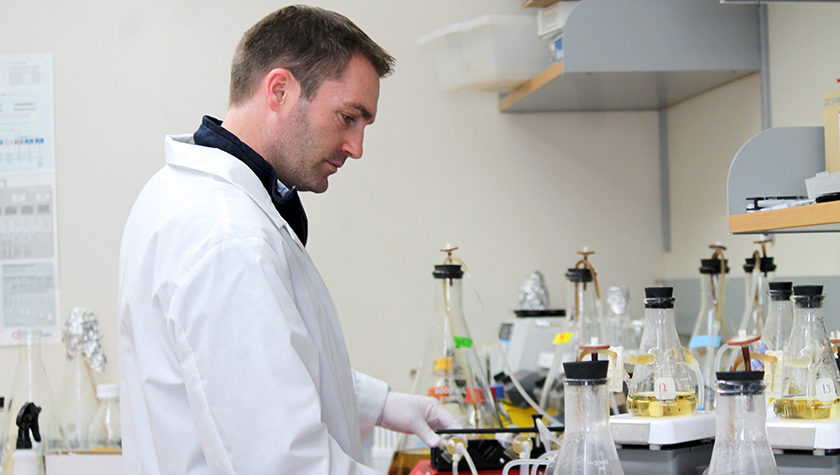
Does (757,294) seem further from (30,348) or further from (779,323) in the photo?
(30,348)

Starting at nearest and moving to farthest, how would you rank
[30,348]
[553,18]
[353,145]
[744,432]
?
[744,432], [353,145], [553,18], [30,348]

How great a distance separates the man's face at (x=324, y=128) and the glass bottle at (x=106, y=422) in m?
1.20

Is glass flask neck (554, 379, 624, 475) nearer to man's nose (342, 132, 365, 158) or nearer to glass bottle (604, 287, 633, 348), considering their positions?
man's nose (342, 132, 365, 158)

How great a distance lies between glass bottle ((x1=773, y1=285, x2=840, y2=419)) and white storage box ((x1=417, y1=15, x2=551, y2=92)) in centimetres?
131

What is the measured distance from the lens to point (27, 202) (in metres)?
2.62

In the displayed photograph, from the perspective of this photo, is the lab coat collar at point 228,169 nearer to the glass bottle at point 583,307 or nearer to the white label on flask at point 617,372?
the white label on flask at point 617,372

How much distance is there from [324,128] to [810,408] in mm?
773

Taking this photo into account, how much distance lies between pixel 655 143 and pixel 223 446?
76.9 inches

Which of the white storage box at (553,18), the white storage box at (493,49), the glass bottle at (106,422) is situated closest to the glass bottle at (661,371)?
the white storage box at (553,18)

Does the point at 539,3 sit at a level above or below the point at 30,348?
above

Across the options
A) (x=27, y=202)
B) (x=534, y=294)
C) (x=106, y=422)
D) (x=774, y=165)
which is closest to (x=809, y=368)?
(x=774, y=165)

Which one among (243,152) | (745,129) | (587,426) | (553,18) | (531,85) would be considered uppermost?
(553,18)

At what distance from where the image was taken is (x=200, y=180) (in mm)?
1240

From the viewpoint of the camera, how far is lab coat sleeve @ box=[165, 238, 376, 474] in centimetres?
105
